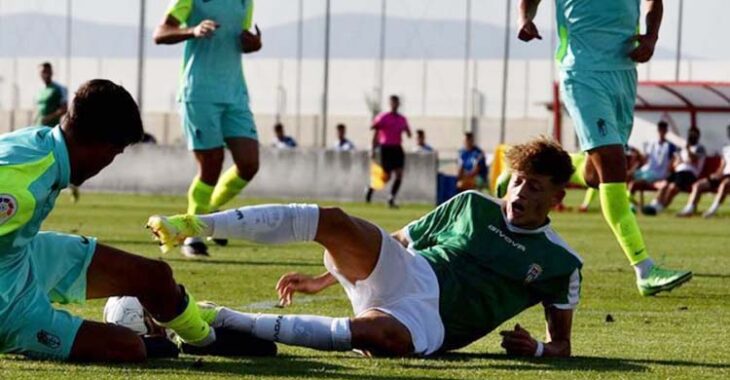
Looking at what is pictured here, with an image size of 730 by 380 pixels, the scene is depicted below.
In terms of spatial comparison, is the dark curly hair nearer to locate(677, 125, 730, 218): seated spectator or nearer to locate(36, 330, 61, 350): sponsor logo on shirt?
locate(36, 330, 61, 350): sponsor logo on shirt

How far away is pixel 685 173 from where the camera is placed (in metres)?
29.8

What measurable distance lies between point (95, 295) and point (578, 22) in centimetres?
507

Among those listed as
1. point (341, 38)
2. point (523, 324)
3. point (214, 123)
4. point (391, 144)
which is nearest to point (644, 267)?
point (523, 324)

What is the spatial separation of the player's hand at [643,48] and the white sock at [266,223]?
485 cm

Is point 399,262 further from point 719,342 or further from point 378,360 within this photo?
point 719,342

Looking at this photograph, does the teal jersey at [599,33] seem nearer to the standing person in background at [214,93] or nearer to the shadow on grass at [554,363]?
the standing person in background at [214,93]

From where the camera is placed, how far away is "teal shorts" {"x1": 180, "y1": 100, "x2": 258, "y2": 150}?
1366 cm

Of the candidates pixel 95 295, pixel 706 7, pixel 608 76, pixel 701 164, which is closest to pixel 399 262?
pixel 95 295

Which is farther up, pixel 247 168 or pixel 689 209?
pixel 247 168

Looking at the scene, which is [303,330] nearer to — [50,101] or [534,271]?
[534,271]

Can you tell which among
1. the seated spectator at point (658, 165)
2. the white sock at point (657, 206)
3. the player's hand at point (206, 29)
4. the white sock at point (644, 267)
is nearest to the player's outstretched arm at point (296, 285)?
the white sock at point (644, 267)

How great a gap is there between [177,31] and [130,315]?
6.38 m

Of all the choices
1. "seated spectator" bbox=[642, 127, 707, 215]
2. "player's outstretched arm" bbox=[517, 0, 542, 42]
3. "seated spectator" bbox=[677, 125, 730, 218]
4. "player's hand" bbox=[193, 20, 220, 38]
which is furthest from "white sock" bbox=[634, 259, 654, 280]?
"seated spectator" bbox=[642, 127, 707, 215]

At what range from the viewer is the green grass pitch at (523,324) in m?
6.60
